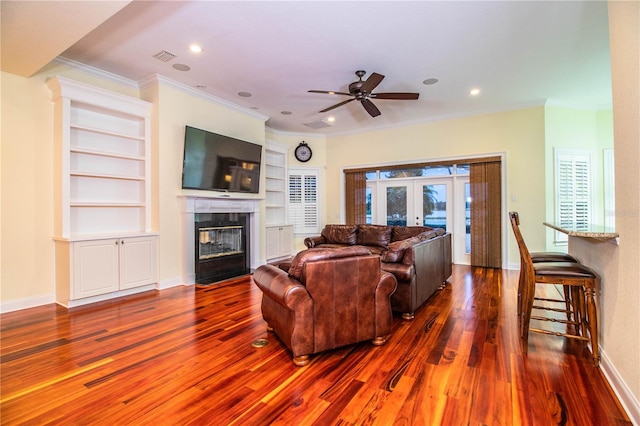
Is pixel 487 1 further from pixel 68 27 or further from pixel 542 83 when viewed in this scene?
pixel 68 27

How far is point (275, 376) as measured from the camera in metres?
2.12

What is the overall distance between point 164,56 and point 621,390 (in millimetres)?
5283

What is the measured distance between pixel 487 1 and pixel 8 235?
18.7 ft

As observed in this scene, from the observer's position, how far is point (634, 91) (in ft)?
5.55

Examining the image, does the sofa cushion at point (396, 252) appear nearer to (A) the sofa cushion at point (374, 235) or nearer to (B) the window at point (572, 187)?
(A) the sofa cushion at point (374, 235)

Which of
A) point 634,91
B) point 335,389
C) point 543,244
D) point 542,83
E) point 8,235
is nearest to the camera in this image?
point 634,91

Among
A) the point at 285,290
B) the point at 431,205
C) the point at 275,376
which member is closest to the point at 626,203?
the point at 285,290

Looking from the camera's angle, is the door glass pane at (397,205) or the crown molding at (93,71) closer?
the crown molding at (93,71)

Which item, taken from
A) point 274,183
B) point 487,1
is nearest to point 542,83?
point 487,1

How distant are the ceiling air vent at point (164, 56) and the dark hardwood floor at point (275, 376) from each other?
3171mm

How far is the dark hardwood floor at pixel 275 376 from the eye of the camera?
67.9 inches

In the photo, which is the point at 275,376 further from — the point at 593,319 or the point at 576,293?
the point at 576,293

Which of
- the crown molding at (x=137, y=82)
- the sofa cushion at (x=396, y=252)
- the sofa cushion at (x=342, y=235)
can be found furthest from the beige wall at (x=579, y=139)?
the crown molding at (x=137, y=82)

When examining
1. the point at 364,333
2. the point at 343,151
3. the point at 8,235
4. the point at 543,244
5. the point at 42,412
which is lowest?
the point at 42,412
